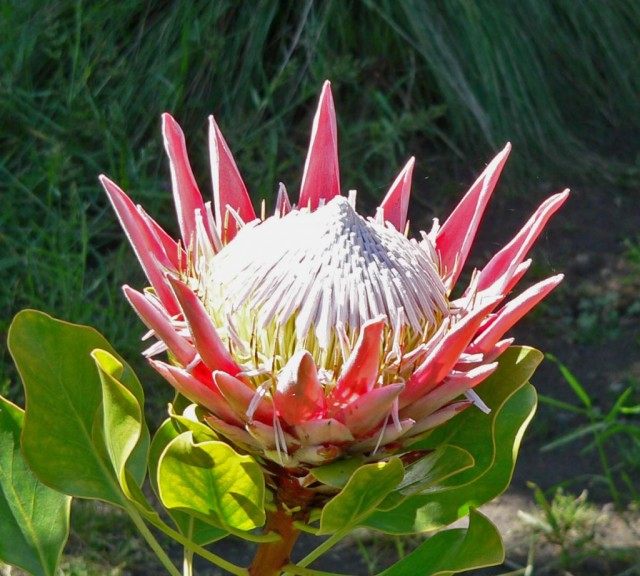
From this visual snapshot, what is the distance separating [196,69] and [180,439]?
3.04 m

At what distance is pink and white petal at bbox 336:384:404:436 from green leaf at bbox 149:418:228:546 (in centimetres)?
21

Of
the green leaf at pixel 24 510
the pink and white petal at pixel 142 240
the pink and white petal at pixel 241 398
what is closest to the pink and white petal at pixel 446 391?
the pink and white petal at pixel 241 398

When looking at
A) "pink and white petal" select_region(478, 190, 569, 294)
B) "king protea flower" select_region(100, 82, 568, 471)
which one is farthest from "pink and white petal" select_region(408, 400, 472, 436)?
"pink and white petal" select_region(478, 190, 569, 294)

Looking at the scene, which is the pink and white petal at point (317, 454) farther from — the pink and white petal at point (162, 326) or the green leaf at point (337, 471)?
the pink and white petal at point (162, 326)

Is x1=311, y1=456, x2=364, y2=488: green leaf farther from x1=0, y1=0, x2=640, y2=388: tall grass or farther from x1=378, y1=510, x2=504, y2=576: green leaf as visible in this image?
x1=0, y1=0, x2=640, y2=388: tall grass

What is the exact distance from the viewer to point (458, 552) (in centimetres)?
98

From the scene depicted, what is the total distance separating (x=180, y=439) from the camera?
2.82 ft

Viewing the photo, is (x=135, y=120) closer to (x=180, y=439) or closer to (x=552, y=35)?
(x=552, y=35)

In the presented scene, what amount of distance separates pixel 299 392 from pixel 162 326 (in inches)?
5.0

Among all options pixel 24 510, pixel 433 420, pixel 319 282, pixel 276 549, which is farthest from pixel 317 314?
pixel 24 510

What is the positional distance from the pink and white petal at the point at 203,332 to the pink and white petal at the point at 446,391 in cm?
15

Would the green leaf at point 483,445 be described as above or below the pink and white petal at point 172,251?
below

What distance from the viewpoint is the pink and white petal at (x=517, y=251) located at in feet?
3.16

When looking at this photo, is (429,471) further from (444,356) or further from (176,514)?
(176,514)
